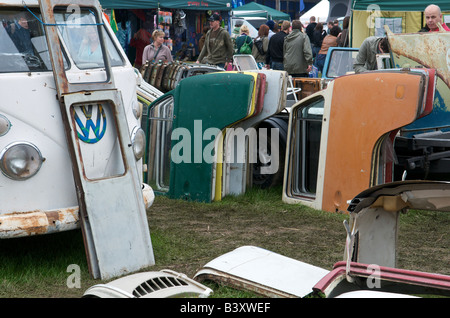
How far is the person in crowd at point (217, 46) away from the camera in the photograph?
13375 millimetres

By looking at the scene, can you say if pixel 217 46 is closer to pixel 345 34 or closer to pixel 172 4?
pixel 345 34

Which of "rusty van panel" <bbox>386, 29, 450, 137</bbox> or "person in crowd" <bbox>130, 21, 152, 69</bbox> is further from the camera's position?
"person in crowd" <bbox>130, 21, 152, 69</bbox>

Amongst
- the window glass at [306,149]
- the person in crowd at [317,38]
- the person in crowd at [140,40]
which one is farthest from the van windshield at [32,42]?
the person in crowd at [317,38]

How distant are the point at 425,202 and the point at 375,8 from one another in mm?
12718

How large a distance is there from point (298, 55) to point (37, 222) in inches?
380

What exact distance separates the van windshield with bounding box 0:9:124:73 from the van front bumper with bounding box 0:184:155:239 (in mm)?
1007

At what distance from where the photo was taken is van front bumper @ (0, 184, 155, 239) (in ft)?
14.5

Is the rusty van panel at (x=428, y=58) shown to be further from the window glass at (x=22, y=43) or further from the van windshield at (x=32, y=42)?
the window glass at (x=22, y=43)

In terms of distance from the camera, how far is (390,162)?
6680 millimetres

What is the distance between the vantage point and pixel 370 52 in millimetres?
8992

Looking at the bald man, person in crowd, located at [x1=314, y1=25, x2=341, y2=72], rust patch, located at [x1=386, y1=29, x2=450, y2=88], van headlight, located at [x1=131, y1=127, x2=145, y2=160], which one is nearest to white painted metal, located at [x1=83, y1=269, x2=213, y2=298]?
van headlight, located at [x1=131, y1=127, x2=145, y2=160]

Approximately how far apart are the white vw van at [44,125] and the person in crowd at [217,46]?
8254mm

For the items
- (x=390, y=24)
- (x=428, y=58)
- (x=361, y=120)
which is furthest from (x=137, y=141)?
(x=390, y=24)

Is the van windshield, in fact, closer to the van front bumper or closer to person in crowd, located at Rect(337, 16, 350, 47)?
the van front bumper
